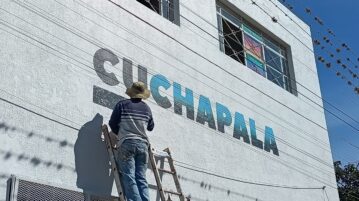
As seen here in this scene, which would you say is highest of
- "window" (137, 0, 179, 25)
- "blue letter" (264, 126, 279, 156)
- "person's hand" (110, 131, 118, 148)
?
"window" (137, 0, 179, 25)

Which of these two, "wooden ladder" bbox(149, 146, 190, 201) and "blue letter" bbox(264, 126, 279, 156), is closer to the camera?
"wooden ladder" bbox(149, 146, 190, 201)

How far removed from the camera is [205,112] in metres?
9.65

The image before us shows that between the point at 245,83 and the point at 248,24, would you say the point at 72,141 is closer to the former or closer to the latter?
the point at 245,83

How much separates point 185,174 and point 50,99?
2.56 meters

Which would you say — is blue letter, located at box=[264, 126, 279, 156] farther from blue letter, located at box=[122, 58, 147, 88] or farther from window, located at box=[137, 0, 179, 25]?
blue letter, located at box=[122, 58, 147, 88]

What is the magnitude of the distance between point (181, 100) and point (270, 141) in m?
2.86

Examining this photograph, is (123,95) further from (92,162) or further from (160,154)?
(92,162)

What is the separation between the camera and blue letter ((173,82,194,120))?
9030 mm

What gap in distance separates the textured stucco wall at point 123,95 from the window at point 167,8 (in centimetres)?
16

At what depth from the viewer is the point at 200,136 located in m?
9.27

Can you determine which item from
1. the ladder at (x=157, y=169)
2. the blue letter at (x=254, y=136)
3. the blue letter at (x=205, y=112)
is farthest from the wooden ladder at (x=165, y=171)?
the blue letter at (x=254, y=136)

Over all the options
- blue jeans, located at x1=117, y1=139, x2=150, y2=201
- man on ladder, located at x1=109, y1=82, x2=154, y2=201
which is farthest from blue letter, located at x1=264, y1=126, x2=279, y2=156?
blue jeans, located at x1=117, y1=139, x2=150, y2=201

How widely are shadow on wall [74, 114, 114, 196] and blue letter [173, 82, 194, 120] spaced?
1861mm

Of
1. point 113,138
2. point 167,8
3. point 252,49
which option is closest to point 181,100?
point 167,8
